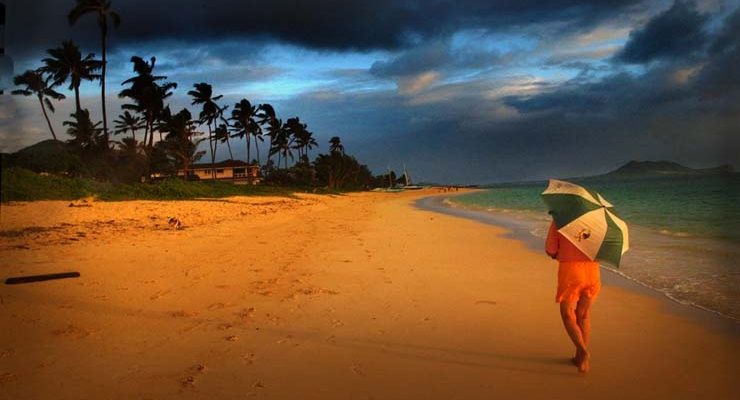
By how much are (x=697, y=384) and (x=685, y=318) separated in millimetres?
2475

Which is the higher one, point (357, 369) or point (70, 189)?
point (70, 189)

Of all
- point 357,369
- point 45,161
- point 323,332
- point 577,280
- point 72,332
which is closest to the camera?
point 577,280

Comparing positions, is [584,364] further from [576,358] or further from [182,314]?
[182,314]

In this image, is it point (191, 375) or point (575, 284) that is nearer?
point (191, 375)

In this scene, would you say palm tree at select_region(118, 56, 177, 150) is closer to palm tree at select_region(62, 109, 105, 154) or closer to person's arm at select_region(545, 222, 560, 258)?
palm tree at select_region(62, 109, 105, 154)

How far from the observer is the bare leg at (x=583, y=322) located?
411 centimetres

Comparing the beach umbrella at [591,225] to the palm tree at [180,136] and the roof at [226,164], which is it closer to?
the palm tree at [180,136]

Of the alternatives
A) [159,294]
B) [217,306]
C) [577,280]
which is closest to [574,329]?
[577,280]

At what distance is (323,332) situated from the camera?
518 centimetres

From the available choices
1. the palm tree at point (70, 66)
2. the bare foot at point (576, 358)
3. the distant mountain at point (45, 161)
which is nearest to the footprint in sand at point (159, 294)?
the bare foot at point (576, 358)

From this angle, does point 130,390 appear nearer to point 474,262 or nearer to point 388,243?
point 474,262

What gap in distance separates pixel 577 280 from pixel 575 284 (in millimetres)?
40

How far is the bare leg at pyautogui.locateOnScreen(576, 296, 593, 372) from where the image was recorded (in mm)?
4105

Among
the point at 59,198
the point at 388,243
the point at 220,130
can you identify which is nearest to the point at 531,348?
the point at 388,243
